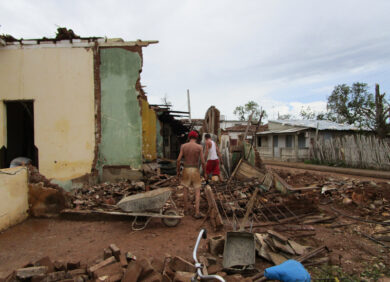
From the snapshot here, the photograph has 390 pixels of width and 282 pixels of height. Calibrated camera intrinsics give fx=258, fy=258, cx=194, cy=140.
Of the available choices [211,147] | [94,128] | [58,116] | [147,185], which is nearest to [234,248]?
[211,147]

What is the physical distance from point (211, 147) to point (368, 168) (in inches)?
482

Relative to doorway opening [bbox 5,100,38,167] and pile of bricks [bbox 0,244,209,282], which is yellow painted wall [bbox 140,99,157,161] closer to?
doorway opening [bbox 5,100,38,167]

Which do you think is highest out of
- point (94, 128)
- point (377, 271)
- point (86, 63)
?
point (86, 63)

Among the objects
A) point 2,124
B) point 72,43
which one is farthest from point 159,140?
point 2,124

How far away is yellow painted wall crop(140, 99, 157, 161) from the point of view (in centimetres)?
930

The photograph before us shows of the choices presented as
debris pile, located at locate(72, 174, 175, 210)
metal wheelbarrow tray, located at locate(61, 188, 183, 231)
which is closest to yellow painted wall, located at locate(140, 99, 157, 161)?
debris pile, located at locate(72, 174, 175, 210)

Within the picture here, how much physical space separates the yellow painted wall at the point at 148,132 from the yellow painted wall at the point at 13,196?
4131 mm

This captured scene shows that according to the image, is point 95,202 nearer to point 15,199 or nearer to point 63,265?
point 15,199

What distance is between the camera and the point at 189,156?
5949 millimetres

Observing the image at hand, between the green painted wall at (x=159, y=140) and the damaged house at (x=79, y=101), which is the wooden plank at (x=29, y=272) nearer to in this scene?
the damaged house at (x=79, y=101)

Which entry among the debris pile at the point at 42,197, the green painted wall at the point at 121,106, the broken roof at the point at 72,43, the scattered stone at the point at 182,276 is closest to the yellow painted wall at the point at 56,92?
the broken roof at the point at 72,43

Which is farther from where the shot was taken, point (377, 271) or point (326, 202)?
point (326, 202)

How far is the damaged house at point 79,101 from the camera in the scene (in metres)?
8.77

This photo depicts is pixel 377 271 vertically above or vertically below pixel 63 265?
below
